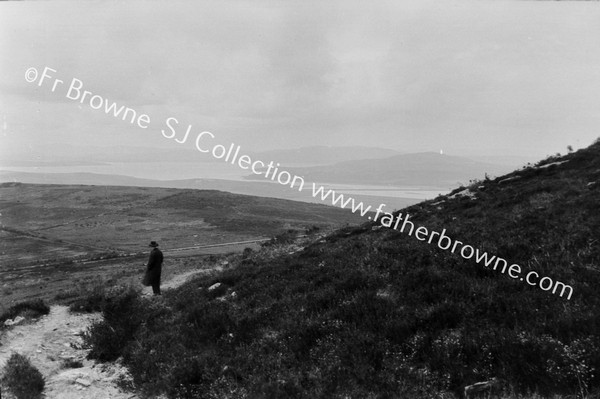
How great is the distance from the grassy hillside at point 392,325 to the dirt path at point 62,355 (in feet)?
1.75

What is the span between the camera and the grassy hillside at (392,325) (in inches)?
247

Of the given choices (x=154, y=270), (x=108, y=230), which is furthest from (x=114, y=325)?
(x=108, y=230)

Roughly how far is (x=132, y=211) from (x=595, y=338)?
88.5m

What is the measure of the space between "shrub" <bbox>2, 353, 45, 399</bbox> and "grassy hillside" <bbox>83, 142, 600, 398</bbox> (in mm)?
1883

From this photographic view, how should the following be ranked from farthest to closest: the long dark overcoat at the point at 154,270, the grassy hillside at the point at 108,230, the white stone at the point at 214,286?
the grassy hillside at the point at 108,230, the long dark overcoat at the point at 154,270, the white stone at the point at 214,286

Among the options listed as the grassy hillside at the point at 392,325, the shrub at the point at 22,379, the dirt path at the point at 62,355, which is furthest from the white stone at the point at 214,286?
the shrub at the point at 22,379

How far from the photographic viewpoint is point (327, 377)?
22.8 ft

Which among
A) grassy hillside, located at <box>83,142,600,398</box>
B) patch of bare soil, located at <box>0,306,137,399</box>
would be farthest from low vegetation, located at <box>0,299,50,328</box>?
grassy hillside, located at <box>83,142,600,398</box>

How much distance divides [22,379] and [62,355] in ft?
7.16

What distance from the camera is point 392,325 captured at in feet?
26.3

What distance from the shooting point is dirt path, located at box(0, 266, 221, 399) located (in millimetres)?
8859

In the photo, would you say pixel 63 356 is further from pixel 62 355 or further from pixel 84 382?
pixel 84 382

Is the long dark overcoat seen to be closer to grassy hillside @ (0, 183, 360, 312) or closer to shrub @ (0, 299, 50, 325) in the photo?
grassy hillside @ (0, 183, 360, 312)

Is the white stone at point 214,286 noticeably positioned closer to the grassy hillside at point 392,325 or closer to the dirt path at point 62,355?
A: the grassy hillside at point 392,325
